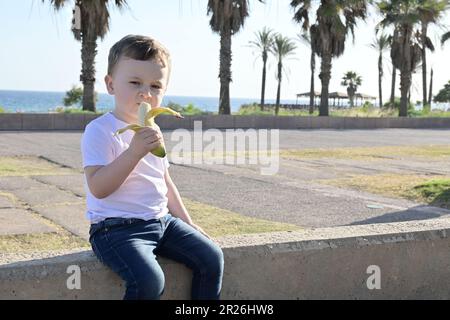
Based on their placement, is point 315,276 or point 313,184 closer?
point 315,276

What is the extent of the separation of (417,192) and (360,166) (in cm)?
348

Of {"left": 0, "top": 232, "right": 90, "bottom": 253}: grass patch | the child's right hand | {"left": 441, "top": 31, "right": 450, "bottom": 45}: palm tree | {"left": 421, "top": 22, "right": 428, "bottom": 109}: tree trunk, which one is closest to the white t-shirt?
the child's right hand

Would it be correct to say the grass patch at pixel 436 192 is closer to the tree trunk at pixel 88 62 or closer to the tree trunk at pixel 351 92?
the tree trunk at pixel 88 62

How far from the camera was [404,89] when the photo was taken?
122 ft

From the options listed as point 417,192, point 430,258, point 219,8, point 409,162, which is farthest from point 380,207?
point 219,8

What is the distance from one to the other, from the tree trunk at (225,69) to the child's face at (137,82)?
25168 mm

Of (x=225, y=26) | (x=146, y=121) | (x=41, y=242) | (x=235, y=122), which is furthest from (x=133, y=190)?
(x=225, y=26)

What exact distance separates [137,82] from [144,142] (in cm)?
35

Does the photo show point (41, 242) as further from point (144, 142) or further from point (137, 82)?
point (144, 142)

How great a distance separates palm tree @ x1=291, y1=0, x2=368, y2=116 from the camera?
3219 cm

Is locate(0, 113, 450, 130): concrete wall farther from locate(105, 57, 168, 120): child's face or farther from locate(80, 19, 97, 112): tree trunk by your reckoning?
locate(105, 57, 168, 120): child's face

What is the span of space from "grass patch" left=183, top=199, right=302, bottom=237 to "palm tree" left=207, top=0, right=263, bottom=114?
70.0 ft

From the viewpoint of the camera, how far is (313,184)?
912cm
